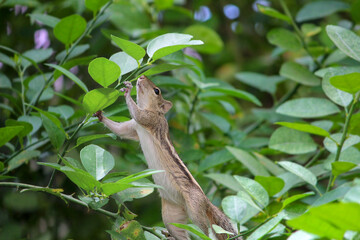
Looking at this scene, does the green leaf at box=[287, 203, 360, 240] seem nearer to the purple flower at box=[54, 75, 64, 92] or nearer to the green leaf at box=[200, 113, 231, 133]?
the green leaf at box=[200, 113, 231, 133]

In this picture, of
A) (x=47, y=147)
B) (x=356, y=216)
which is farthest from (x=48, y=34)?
(x=356, y=216)

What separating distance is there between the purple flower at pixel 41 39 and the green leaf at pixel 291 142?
41.3 inches

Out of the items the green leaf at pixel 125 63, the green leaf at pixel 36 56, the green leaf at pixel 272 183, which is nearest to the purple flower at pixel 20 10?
the green leaf at pixel 36 56

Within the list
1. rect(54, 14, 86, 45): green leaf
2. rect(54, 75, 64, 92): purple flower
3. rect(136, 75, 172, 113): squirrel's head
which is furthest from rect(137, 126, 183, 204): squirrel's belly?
rect(54, 75, 64, 92): purple flower

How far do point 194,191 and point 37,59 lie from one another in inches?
28.4

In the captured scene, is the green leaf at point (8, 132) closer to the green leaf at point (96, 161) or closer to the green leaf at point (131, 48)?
the green leaf at point (96, 161)

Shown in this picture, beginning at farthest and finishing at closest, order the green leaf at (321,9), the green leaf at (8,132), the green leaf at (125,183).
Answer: the green leaf at (321,9) < the green leaf at (8,132) < the green leaf at (125,183)

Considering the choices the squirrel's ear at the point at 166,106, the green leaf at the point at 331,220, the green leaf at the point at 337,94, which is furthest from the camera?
the squirrel's ear at the point at 166,106

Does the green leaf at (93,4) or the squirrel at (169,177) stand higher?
the green leaf at (93,4)

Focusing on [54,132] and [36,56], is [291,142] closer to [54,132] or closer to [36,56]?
[54,132]

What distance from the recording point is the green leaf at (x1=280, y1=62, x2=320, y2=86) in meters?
1.85

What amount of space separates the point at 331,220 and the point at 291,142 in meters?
0.99

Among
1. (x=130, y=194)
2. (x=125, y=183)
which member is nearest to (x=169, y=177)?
(x=130, y=194)

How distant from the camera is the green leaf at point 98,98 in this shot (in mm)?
976
